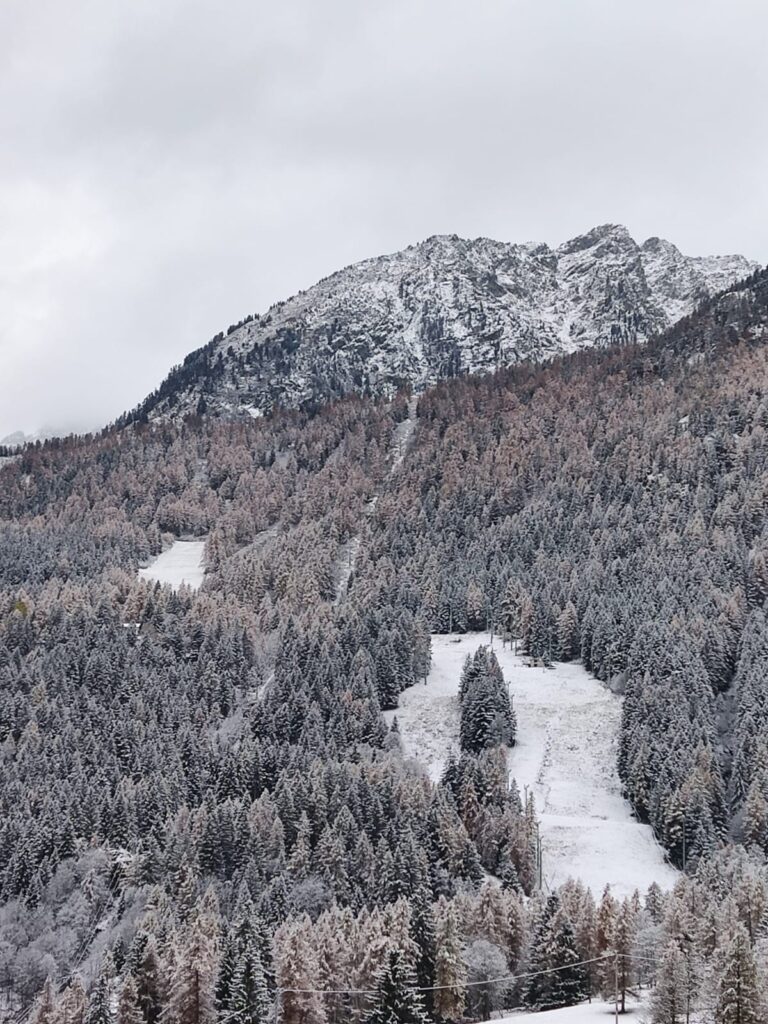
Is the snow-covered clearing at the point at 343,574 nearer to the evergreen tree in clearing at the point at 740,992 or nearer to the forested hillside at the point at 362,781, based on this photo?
the forested hillside at the point at 362,781

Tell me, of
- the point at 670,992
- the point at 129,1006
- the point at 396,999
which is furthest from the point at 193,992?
the point at 670,992

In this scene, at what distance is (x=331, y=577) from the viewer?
187250 millimetres

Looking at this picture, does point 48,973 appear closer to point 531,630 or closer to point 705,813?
point 705,813

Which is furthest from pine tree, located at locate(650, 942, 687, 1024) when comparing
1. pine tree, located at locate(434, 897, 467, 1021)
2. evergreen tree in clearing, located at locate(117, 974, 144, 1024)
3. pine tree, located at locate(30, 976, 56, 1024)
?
pine tree, located at locate(30, 976, 56, 1024)

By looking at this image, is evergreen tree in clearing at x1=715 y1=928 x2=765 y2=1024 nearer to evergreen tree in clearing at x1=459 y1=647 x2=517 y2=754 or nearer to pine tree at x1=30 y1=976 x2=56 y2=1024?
pine tree at x1=30 y1=976 x2=56 y2=1024

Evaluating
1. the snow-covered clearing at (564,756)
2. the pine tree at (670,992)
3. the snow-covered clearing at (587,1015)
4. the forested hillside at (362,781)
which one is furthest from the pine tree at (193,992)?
the snow-covered clearing at (564,756)

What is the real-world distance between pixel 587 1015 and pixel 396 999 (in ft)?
39.3

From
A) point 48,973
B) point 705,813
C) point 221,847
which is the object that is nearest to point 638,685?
point 705,813

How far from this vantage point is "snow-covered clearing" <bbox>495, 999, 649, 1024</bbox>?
50.4 metres

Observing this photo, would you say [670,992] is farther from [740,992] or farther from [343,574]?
[343,574]

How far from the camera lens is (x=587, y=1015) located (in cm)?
5253

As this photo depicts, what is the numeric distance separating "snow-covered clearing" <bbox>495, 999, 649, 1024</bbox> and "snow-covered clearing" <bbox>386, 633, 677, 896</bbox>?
2653 centimetres

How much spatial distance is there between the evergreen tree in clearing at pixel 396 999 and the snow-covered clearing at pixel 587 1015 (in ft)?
20.6

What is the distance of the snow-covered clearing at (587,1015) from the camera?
50375 millimetres
